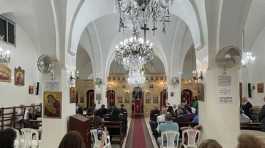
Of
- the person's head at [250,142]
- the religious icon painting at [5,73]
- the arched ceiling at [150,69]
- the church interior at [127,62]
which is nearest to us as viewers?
the person's head at [250,142]

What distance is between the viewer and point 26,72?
16.9 metres

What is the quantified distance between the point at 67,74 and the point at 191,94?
21836 mm

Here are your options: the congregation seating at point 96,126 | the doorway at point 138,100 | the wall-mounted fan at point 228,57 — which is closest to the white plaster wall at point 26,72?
the congregation seating at point 96,126

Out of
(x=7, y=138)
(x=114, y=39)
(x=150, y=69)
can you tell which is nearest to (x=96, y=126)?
(x=7, y=138)

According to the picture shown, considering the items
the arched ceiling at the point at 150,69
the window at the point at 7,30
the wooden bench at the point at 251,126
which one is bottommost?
the wooden bench at the point at 251,126

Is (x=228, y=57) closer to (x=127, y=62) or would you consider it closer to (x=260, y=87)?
(x=127, y=62)

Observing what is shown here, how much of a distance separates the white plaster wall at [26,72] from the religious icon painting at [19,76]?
201 millimetres

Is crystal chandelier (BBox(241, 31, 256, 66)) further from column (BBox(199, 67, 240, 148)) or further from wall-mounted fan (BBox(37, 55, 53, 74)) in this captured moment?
wall-mounted fan (BBox(37, 55, 53, 74))

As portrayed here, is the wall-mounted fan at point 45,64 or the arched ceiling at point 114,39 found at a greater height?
the arched ceiling at point 114,39

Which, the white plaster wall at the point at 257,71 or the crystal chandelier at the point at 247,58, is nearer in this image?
the crystal chandelier at the point at 247,58

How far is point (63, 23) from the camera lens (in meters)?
9.18

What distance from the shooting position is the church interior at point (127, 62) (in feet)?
26.1

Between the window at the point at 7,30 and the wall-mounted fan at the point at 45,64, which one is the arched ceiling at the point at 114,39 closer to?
the window at the point at 7,30

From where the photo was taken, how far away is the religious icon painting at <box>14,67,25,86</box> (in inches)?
611
